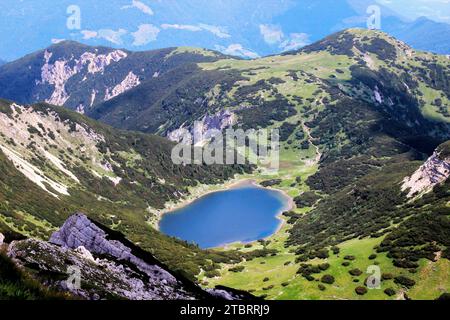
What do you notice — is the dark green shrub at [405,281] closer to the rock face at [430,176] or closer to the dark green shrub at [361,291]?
the dark green shrub at [361,291]

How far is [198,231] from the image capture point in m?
191

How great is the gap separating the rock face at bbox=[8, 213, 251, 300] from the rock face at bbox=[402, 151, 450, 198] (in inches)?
3541

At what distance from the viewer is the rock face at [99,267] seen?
27.0m

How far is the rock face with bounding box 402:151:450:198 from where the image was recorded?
11656 cm

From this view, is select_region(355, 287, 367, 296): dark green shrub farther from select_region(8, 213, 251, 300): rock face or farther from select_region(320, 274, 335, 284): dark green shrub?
select_region(8, 213, 251, 300): rock face

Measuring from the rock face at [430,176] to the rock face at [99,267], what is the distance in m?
89.9

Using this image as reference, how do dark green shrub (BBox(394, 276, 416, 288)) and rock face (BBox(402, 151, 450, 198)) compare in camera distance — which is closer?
dark green shrub (BBox(394, 276, 416, 288))

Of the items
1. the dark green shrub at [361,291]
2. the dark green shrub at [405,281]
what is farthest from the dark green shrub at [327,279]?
the dark green shrub at [405,281]

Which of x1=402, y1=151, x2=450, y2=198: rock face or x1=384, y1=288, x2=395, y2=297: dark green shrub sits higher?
x1=402, y1=151, x2=450, y2=198: rock face

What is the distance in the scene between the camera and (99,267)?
117ft

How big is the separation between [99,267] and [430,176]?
350 feet

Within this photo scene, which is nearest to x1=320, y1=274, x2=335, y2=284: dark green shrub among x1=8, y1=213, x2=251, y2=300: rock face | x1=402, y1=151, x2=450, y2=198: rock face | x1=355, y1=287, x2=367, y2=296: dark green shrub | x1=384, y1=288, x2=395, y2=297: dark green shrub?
x1=355, y1=287, x2=367, y2=296: dark green shrub
